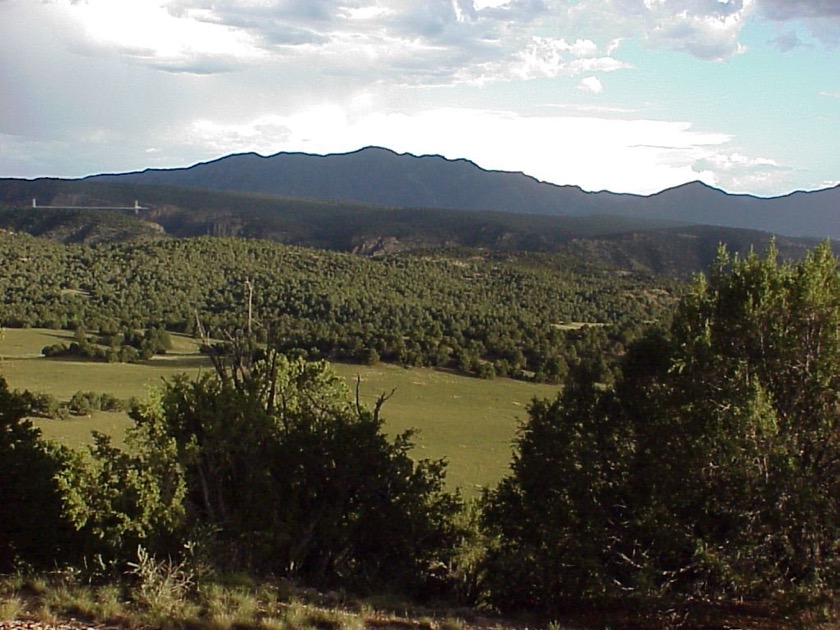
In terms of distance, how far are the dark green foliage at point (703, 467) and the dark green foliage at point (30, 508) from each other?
7046 mm

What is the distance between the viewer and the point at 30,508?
14.2 meters

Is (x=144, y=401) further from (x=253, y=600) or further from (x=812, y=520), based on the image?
(x=812, y=520)

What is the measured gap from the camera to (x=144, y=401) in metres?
14.3

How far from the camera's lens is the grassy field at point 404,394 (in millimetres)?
33625

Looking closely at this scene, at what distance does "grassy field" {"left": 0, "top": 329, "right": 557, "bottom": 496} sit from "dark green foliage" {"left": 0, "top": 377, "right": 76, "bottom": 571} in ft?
49.0

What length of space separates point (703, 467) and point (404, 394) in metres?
35.5

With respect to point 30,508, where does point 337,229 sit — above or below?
above

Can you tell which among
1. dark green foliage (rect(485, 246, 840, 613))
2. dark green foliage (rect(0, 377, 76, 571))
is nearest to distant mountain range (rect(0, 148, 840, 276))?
dark green foliage (rect(485, 246, 840, 613))

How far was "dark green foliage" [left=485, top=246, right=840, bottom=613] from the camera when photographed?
1086 cm

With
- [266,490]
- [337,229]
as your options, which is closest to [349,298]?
[266,490]

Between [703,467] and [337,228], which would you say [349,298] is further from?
[337,228]

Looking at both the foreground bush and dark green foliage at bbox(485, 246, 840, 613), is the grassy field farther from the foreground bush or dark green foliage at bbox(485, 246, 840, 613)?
dark green foliage at bbox(485, 246, 840, 613)

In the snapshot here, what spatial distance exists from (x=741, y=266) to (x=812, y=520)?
3848 mm

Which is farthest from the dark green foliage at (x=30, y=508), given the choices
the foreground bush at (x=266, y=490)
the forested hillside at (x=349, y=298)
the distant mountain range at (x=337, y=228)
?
the distant mountain range at (x=337, y=228)
